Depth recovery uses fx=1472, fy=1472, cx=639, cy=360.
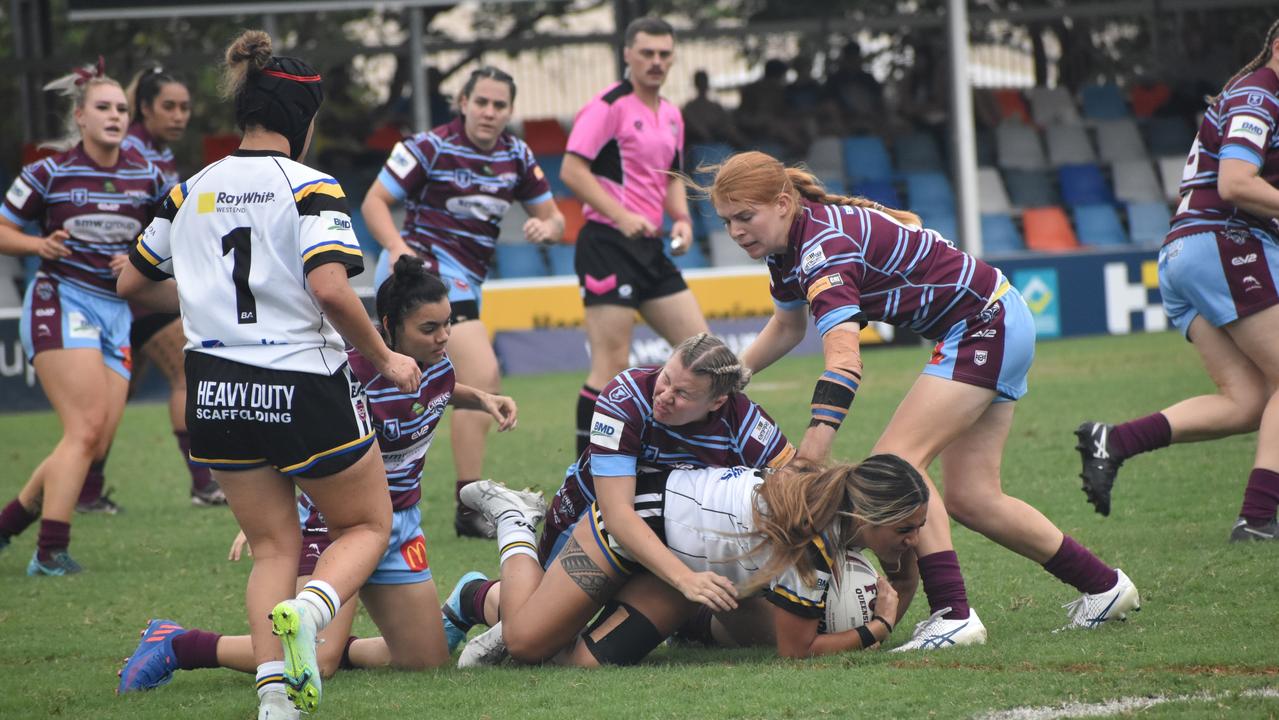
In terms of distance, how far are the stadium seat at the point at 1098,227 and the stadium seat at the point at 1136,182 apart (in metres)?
0.48

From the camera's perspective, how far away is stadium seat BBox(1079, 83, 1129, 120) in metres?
19.9

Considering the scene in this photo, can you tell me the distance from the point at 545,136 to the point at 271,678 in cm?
1560

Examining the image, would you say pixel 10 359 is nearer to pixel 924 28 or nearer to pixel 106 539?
A: pixel 106 539

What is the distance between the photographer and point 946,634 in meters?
4.53

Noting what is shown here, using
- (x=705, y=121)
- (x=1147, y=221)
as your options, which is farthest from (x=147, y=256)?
(x=1147, y=221)

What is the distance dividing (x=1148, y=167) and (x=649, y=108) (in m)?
12.9

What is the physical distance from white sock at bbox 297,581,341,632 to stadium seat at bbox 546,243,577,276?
13.1 metres

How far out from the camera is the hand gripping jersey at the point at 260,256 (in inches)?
156

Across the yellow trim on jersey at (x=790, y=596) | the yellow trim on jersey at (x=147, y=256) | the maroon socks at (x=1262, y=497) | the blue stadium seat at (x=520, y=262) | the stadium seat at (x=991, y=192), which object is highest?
the yellow trim on jersey at (x=147, y=256)

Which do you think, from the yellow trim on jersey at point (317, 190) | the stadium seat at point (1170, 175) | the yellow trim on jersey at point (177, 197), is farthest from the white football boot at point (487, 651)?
the stadium seat at point (1170, 175)

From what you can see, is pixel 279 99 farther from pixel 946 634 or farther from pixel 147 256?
pixel 946 634

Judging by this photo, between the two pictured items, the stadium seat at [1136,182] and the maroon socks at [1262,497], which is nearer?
the maroon socks at [1262,497]

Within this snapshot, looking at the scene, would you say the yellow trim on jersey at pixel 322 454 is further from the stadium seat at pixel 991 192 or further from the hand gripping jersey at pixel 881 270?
the stadium seat at pixel 991 192

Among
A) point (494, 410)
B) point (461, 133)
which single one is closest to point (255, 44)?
point (494, 410)
